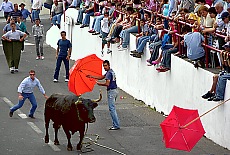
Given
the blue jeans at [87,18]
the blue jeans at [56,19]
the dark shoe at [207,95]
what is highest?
the dark shoe at [207,95]

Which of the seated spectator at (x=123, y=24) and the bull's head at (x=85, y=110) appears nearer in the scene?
the bull's head at (x=85, y=110)

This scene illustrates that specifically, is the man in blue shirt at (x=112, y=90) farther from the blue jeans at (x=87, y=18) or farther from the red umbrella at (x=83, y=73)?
the blue jeans at (x=87, y=18)

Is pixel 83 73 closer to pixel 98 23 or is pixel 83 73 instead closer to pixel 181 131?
pixel 181 131

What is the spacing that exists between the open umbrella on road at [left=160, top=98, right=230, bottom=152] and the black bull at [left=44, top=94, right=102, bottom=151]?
7.27 feet

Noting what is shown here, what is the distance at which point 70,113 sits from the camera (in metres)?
17.9

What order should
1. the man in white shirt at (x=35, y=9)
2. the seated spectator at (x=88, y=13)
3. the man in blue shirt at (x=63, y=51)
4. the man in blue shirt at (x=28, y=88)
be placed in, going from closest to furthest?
the man in blue shirt at (x=28, y=88) → the man in blue shirt at (x=63, y=51) → the seated spectator at (x=88, y=13) → the man in white shirt at (x=35, y=9)

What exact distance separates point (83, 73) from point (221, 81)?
3.32m

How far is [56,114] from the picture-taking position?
18266mm

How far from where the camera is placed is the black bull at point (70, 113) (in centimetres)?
1766

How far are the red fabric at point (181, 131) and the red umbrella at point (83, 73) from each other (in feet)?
11.8

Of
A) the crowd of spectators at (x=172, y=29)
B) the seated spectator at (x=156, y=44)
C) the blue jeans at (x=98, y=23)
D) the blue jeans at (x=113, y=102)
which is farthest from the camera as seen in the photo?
the blue jeans at (x=98, y=23)

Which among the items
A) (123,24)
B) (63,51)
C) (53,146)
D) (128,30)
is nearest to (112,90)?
(53,146)

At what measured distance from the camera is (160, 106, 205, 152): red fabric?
15781 millimetres

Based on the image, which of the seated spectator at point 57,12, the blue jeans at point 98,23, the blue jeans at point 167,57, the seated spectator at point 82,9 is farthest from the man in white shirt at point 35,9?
the blue jeans at point 167,57
